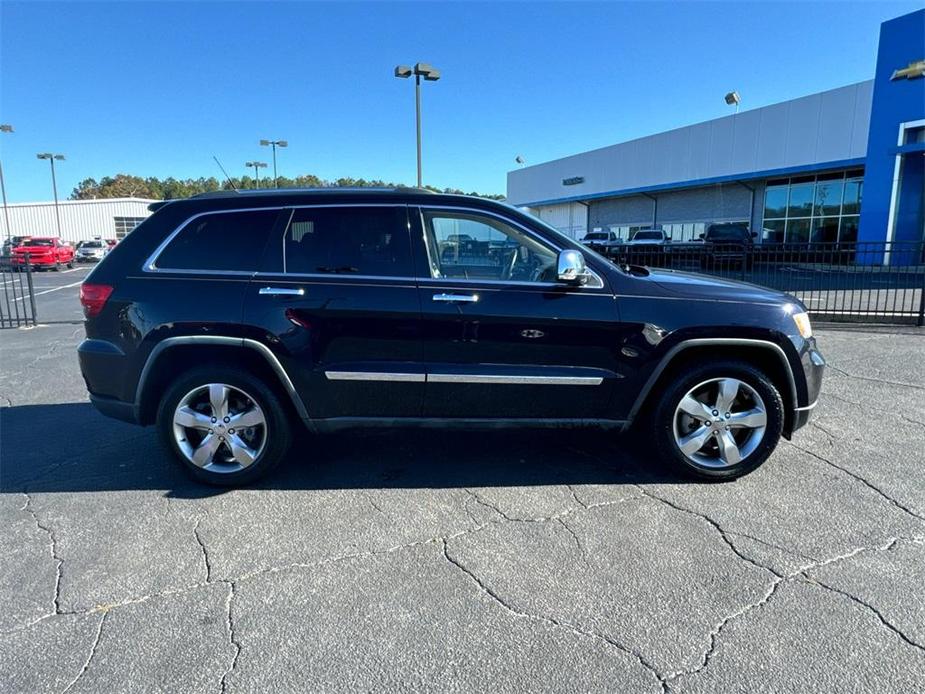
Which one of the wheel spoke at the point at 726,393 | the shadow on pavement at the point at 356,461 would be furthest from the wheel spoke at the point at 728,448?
the shadow on pavement at the point at 356,461

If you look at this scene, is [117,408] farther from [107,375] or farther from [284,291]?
[284,291]

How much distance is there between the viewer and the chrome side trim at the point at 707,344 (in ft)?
11.7

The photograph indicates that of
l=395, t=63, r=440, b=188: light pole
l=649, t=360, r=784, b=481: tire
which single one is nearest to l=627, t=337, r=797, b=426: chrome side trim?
l=649, t=360, r=784, b=481: tire

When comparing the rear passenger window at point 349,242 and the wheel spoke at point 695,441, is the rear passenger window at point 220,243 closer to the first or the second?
the rear passenger window at point 349,242

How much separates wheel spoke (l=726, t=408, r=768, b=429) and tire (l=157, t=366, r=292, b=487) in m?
2.93

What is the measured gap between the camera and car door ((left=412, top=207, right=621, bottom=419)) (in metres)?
3.51

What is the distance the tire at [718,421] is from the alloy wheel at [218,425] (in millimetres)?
2667

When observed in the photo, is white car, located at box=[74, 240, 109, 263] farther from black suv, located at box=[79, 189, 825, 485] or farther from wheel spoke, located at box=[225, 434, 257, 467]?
wheel spoke, located at box=[225, 434, 257, 467]

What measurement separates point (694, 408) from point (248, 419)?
2.92m

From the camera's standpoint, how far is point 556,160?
4631 centimetres

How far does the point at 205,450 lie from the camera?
3645 mm

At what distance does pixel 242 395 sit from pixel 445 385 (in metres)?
1.34

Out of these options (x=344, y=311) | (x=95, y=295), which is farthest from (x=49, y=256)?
(x=344, y=311)

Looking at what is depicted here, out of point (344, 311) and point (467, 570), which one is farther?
point (344, 311)
